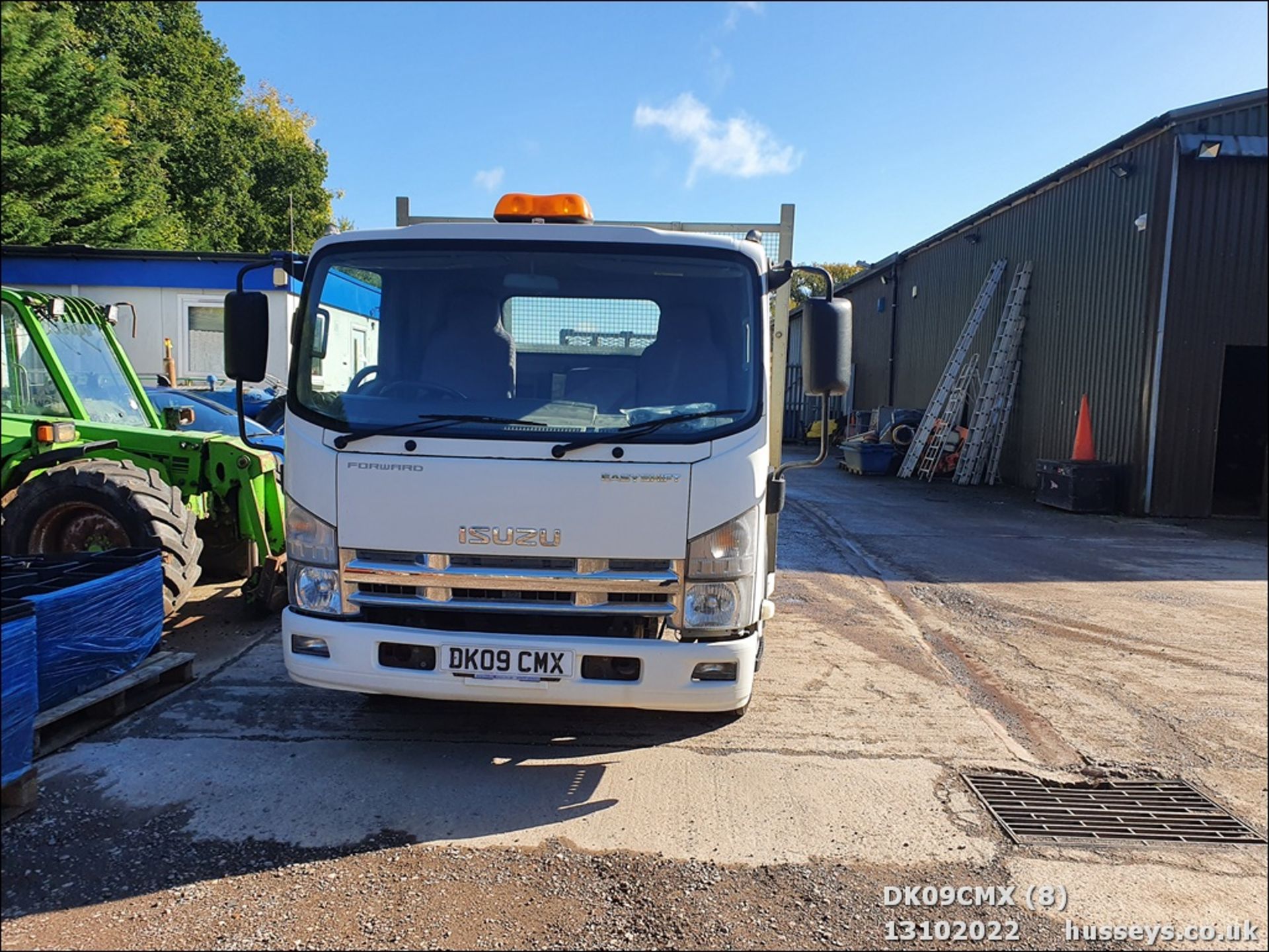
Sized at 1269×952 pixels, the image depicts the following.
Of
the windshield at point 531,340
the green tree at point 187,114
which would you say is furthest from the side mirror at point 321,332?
the green tree at point 187,114

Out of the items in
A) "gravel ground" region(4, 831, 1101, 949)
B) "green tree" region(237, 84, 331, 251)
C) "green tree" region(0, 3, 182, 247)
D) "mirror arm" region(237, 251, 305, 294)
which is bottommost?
"gravel ground" region(4, 831, 1101, 949)

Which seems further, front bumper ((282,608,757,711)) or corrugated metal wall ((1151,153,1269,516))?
corrugated metal wall ((1151,153,1269,516))

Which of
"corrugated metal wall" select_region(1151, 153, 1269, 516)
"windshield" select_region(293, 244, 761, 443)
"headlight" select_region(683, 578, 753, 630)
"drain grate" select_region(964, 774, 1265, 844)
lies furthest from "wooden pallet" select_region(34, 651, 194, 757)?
"corrugated metal wall" select_region(1151, 153, 1269, 516)

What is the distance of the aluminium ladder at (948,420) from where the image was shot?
17.6 m

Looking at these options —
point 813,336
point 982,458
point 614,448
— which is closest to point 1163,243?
point 982,458

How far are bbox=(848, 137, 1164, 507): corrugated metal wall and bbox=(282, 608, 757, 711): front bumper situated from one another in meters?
11.5

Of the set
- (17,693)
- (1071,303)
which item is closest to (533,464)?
(17,693)

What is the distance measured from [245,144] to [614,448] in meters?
35.5

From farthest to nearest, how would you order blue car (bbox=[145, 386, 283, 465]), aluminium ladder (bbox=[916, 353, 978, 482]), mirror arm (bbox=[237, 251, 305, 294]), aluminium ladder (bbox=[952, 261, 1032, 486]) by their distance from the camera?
aluminium ladder (bbox=[916, 353, 978, 482])
aluminium ladder (bbox=[952, 261, 1032, 486])
blue car (bbox=[145, 386, 283, 465])
mirror arm (bbox=[237, 251, 305, 294])

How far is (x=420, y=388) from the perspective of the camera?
3.82 m

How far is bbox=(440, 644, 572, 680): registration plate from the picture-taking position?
11.2ft

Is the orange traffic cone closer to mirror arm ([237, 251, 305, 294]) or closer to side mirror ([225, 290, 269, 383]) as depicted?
mirror arm ([237, 251, 305, 294])

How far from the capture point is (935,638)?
242 inches

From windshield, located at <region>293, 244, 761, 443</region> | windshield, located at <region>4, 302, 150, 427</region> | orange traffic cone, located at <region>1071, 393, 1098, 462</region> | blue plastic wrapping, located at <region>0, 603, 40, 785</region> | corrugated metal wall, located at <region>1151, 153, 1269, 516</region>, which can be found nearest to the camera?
blue plastic wrapping, located at <region>0, 603, 40, 785</region>
